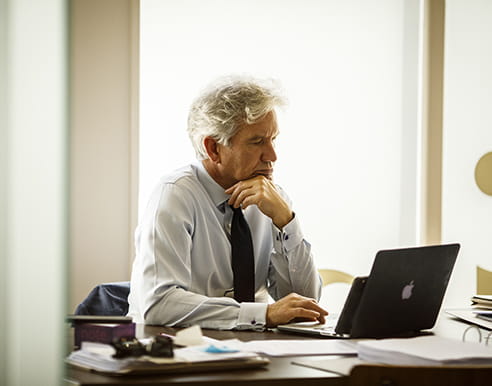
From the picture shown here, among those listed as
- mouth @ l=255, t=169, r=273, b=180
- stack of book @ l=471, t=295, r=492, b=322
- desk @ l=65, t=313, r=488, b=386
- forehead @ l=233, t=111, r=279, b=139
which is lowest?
stack of book @ l=471, t=295, r=492, b=322

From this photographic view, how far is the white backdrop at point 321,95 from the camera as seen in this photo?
136 inches

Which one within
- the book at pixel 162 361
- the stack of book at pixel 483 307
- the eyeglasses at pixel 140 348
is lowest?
the stack of book at pixel 483 307

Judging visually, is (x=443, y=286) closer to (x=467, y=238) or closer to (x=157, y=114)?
(x=157, y=114)

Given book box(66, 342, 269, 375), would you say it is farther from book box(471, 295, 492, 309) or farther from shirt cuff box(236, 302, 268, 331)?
book box(471, 295, 492, 309)

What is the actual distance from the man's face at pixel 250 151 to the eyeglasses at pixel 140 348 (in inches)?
39.6

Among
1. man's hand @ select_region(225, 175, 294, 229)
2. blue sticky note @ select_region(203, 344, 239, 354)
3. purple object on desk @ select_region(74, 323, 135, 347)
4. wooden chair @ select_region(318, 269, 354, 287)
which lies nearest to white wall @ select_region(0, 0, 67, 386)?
blue sticky note @ select_region(203, 344, 239, 354)

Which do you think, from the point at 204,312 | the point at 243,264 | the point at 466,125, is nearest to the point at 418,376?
the point at 204,312

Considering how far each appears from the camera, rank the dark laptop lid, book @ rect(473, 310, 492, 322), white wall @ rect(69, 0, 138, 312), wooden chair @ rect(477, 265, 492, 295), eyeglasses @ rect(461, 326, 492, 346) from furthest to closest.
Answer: white wall @ rect(69, 0, 138, 312) → wooden chair @ rect(477, 265, 492, 295) → book @ rect(473, 310, 492, 322) → eyeglasses @ rect(461, 326, 492, 346) → the dark laptop lid

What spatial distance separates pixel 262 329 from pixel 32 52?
Result: 1123 mm

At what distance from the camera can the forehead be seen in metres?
2.04

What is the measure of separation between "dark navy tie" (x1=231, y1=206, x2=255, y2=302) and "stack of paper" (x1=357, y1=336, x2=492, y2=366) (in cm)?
73

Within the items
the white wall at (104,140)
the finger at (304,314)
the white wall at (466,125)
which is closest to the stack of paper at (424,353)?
the finger at (304,314)

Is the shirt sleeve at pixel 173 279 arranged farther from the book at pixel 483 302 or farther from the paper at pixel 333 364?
the book at pixel 483 302

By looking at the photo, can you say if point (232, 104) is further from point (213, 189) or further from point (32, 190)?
point (32, 190)
